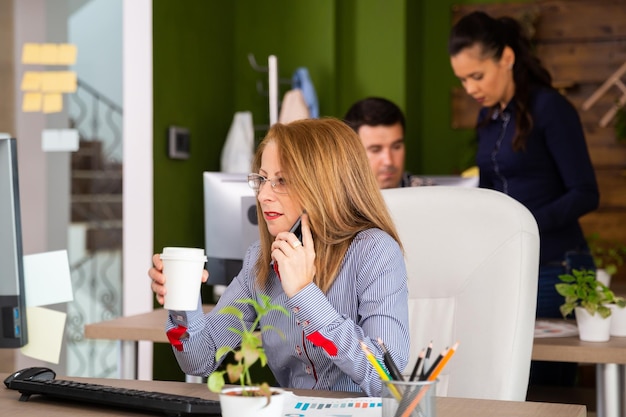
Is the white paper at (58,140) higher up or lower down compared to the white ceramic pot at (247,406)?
higher up

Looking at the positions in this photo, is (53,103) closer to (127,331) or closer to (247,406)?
(127,331)

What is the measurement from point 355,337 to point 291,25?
10.3ft

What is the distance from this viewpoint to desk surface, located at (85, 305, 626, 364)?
201cm

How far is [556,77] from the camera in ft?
16.1

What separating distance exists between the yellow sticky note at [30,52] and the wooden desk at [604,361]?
8.36ft

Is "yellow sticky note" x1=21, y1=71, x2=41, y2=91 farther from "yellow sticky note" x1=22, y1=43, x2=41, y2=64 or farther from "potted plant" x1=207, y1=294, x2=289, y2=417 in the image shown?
"potted plant" x1=207, y1=294, x2=289, y2=417

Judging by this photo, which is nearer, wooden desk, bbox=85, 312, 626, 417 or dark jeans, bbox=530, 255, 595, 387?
wooden desk, bbox=85, 312, 626, 417

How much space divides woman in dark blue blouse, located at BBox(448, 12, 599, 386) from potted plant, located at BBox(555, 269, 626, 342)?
14.8 inches

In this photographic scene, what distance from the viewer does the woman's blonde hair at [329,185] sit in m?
1.61

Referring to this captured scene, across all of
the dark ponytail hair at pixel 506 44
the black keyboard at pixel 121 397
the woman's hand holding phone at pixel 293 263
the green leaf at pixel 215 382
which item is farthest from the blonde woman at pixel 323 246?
the dark ponytail hair at pixel 506 44

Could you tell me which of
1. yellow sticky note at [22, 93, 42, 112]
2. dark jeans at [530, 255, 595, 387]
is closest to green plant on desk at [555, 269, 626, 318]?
dark jeans at [530, 255, 595, 387]

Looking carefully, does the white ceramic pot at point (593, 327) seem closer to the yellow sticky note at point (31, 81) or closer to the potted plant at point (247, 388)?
the potted plant at point (247, 388)

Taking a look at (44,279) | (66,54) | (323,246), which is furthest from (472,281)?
(66,54)

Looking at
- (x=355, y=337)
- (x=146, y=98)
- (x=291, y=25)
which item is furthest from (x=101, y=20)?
(x=355, y=337)
